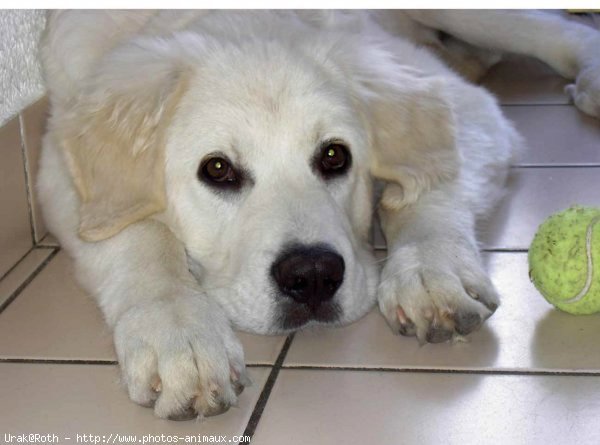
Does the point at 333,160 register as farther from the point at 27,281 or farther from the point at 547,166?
the point at 547,166

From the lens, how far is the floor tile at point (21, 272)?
248 centimetres

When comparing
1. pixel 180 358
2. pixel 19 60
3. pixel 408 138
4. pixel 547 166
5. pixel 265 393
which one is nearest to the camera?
pixel 180 358

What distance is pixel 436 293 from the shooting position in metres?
2.06

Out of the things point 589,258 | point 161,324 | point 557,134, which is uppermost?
point 589,258

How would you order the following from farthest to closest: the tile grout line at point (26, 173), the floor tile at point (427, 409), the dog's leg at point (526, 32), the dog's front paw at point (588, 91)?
the dog's leg at point (526, 32), the dog's front paw at point (588, 91), the tile grout line at point (26, 173), the floor tile at point (427, 409)

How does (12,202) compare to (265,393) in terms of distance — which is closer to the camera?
(265,393)

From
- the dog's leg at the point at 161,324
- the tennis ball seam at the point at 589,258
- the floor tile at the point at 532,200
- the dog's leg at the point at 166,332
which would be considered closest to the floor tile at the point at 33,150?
the dog's leg at the point at 161,324

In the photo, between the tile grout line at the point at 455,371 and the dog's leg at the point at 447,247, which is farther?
the dog's leg at the point at 447,247

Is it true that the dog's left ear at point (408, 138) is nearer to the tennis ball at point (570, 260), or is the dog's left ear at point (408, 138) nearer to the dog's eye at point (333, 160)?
the dog's eye at point (333, 160)

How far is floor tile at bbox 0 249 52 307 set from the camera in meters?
2.48

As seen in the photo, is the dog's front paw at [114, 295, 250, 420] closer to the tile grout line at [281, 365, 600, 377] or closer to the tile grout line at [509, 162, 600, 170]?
the tile grout line at [281, 365, 600, 377]

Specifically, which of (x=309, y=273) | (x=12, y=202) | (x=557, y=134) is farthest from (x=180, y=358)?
(x=557, y=134)

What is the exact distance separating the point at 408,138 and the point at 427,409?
0.86 m

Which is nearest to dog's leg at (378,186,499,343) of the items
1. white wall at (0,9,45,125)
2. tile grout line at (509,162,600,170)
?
tile grout line at (509,162,600,170)
